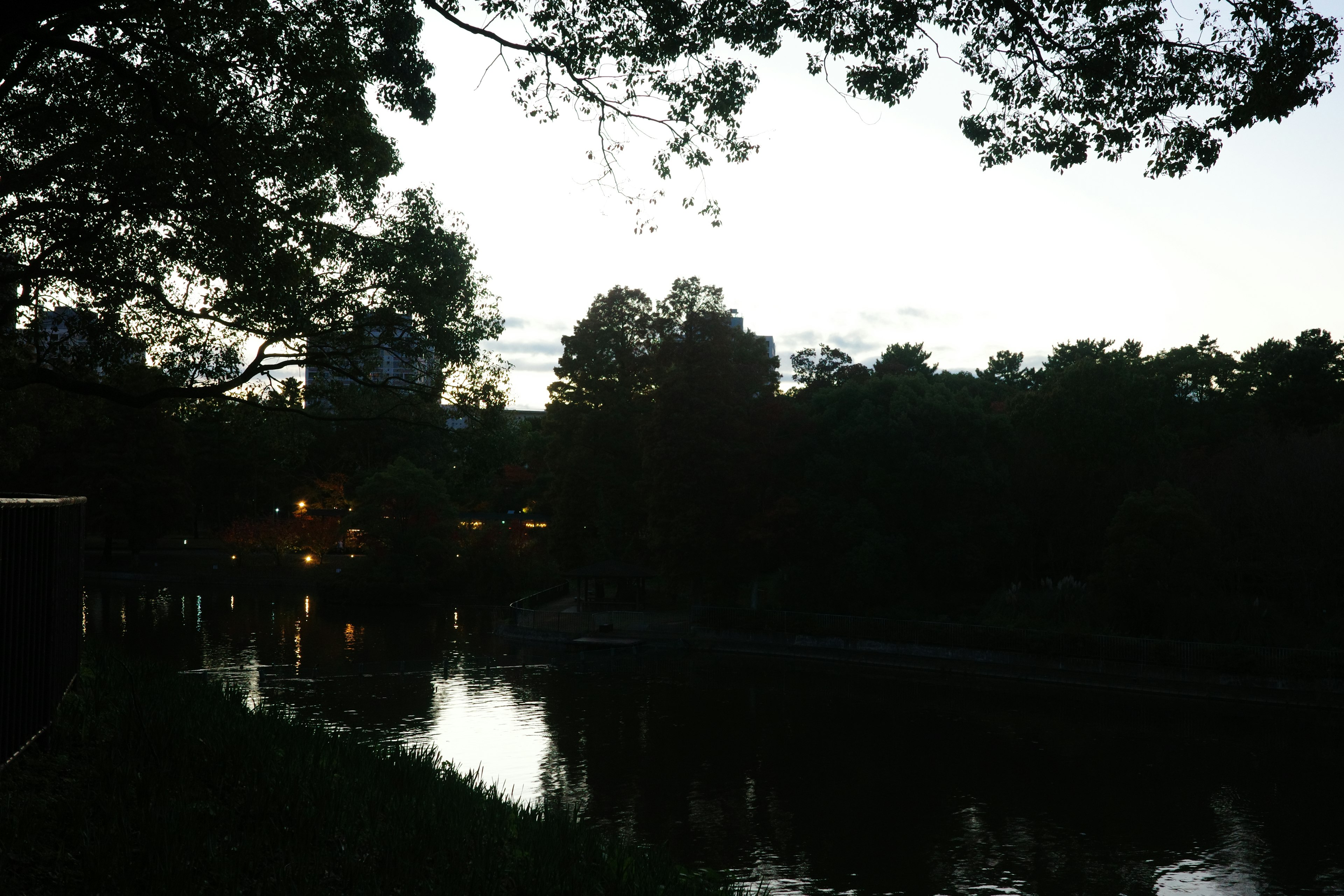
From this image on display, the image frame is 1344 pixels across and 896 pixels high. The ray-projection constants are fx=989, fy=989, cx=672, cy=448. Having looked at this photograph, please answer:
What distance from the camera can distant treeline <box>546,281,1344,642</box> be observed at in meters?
29.0

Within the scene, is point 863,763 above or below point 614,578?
below

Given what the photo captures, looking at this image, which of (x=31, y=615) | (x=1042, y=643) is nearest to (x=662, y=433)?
(x=1042, y=643)

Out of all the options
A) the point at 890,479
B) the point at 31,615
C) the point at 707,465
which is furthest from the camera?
the point at 707,465

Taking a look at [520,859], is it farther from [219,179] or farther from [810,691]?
[810,691]

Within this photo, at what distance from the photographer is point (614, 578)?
44062 mm

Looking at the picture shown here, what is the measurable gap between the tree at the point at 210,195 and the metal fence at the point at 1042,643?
827 inches

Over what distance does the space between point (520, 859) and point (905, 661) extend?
2549 centimetres

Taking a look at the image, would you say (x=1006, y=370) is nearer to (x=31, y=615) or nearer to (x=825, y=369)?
(x=825, y=369)

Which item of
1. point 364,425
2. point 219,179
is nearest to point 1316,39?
point 219,179

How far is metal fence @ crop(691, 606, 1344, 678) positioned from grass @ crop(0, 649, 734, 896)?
21.8 metres

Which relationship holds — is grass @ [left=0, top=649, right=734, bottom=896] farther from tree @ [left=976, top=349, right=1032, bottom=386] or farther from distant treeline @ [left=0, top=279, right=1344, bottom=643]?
tree @ [left=976, top=349, right=1032, bottom=386]

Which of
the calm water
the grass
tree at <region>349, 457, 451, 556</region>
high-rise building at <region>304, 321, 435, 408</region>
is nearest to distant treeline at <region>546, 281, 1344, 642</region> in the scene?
the calm water

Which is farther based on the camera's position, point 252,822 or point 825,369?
point 825,369

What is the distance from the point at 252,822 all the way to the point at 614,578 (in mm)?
36859
